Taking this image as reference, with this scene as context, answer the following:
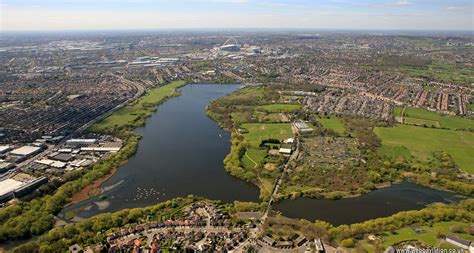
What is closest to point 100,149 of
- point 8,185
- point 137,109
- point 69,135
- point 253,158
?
point 69,135

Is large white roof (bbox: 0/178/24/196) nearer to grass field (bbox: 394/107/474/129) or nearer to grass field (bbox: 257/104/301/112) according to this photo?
grass field (bbox: 257/104/301/112)

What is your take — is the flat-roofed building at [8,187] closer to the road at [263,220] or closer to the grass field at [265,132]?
the road at [263,220]

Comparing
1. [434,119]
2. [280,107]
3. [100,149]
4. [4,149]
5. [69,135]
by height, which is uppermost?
[280,107]

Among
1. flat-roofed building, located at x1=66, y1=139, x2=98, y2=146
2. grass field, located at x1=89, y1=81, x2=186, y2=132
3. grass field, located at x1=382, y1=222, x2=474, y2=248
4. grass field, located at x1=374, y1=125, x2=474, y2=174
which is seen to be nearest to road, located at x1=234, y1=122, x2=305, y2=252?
grass field, located at x1=382, y1=222, x2=474, y2=248

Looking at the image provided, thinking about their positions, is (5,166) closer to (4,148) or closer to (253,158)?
(4,148)

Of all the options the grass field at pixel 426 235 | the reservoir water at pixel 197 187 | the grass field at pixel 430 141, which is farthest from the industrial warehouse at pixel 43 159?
the grass field at pixel 430 141

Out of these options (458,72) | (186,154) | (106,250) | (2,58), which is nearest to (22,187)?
(106,250)
